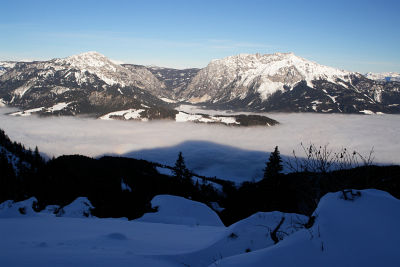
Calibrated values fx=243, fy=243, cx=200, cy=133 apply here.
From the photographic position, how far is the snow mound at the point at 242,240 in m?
9.30

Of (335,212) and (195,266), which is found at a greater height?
(335,212)

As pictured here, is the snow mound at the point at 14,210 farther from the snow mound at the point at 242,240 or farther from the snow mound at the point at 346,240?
the snow mound at the point at 346,240

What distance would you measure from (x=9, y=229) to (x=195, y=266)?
31.1 feet

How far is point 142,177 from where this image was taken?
10094 centimetres

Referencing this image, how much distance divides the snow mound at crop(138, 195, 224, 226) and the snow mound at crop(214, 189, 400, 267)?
55.7ft

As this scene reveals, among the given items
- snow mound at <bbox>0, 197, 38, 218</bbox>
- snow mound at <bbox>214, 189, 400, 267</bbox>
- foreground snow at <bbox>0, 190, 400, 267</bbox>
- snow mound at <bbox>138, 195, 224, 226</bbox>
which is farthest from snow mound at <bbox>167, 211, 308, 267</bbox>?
snow mound at <bbox>0, 197, 38, 218</bbox>

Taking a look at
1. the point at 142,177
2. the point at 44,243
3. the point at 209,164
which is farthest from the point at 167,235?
the point at 209,164

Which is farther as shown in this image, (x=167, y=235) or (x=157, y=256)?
(x=167, y=235)

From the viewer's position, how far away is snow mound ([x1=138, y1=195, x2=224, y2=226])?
77.2 feet

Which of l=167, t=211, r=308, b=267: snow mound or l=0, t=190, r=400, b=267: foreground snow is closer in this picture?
l=0, t=190, r=400, b=267: foreground snow

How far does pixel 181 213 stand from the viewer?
88.6 feet

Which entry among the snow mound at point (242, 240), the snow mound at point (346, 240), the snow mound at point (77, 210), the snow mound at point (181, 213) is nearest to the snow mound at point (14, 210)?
the snow mound at point (77, 210)

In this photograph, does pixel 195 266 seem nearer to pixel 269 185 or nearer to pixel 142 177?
pixel 269 185

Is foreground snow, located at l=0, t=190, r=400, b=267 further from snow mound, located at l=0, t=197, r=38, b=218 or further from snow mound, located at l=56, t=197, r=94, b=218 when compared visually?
snow mound, located at l=56, t=197, r=94, b=218
